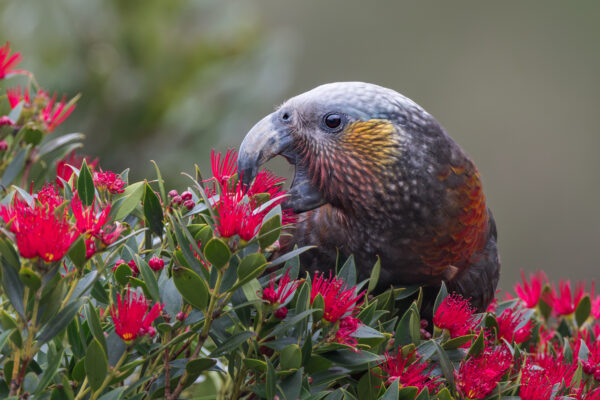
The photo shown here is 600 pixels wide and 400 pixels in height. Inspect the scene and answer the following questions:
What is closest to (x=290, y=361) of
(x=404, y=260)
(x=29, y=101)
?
(x=404, y=260)

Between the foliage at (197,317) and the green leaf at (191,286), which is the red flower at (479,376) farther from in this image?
the green leaf at (191,286)

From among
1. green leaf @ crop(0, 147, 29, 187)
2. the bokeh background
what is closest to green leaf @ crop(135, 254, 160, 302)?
green leaf @ crop(0, 147, 29, 187)

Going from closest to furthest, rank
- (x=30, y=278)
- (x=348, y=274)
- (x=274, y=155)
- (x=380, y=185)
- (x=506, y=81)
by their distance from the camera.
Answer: (x=30, y=278), (x=348, y=274), (x=380, y=185), (x=274, y=155), (x=506, y=81)

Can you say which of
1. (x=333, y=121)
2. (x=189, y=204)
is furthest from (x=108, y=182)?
(x=333, y=121)

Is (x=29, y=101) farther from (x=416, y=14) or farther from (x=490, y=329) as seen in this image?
(x=416, y=14)

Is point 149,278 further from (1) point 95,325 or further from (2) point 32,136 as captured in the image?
(2) point 32,136

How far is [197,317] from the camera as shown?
1041 millimetres

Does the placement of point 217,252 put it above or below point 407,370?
above

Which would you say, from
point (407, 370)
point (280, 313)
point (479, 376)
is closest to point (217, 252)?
point (280, 313)

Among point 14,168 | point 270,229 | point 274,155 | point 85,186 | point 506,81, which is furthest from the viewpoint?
point 506,81

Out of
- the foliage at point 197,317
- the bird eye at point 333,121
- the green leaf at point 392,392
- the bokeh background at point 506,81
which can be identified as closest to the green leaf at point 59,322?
the foliage at point 197,317

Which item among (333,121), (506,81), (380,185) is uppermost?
(333,121)

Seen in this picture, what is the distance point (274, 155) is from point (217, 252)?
681 mm

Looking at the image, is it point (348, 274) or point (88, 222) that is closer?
point (88, 222)
